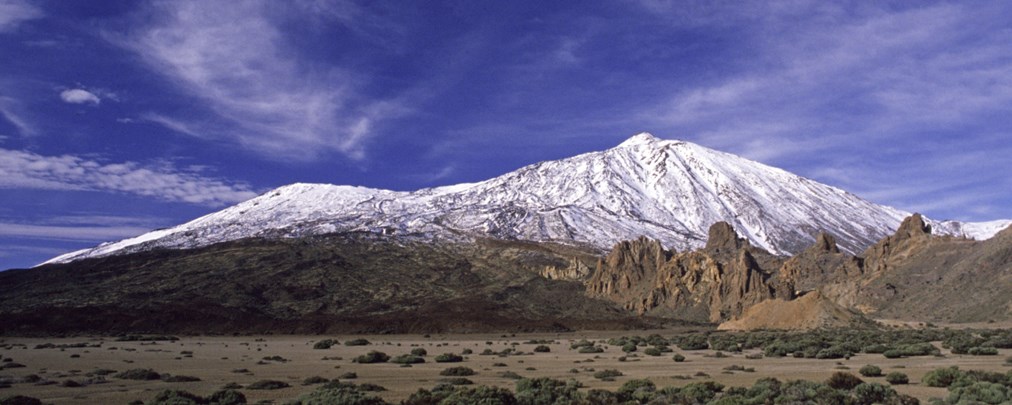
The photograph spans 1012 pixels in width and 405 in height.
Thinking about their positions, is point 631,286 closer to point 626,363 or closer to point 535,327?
point 535,327

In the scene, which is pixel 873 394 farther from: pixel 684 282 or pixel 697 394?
pixel 684 282

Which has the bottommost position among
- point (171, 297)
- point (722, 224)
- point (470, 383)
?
point (470, 383)

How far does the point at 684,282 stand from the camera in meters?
122

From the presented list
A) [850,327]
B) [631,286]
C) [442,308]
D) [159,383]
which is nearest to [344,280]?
[442,308]

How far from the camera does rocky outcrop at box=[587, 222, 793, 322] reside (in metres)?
108

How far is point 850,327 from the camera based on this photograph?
68812 mm

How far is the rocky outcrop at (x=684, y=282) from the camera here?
354 ft

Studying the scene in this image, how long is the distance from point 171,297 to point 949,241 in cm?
11542

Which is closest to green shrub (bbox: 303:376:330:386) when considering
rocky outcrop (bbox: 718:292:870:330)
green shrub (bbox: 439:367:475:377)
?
green shrub (bbox: 439:367:475:377)

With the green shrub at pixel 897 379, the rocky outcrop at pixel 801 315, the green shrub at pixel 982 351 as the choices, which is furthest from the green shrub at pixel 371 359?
the rocky outcrop at pixel 801 315

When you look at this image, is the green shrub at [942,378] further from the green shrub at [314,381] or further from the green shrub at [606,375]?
the green shrub at [314,381]

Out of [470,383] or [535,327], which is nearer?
[470,383]

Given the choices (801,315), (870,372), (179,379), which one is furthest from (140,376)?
(801,315)

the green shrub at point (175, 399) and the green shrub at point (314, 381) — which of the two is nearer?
the green shrub at point (175, 399)
